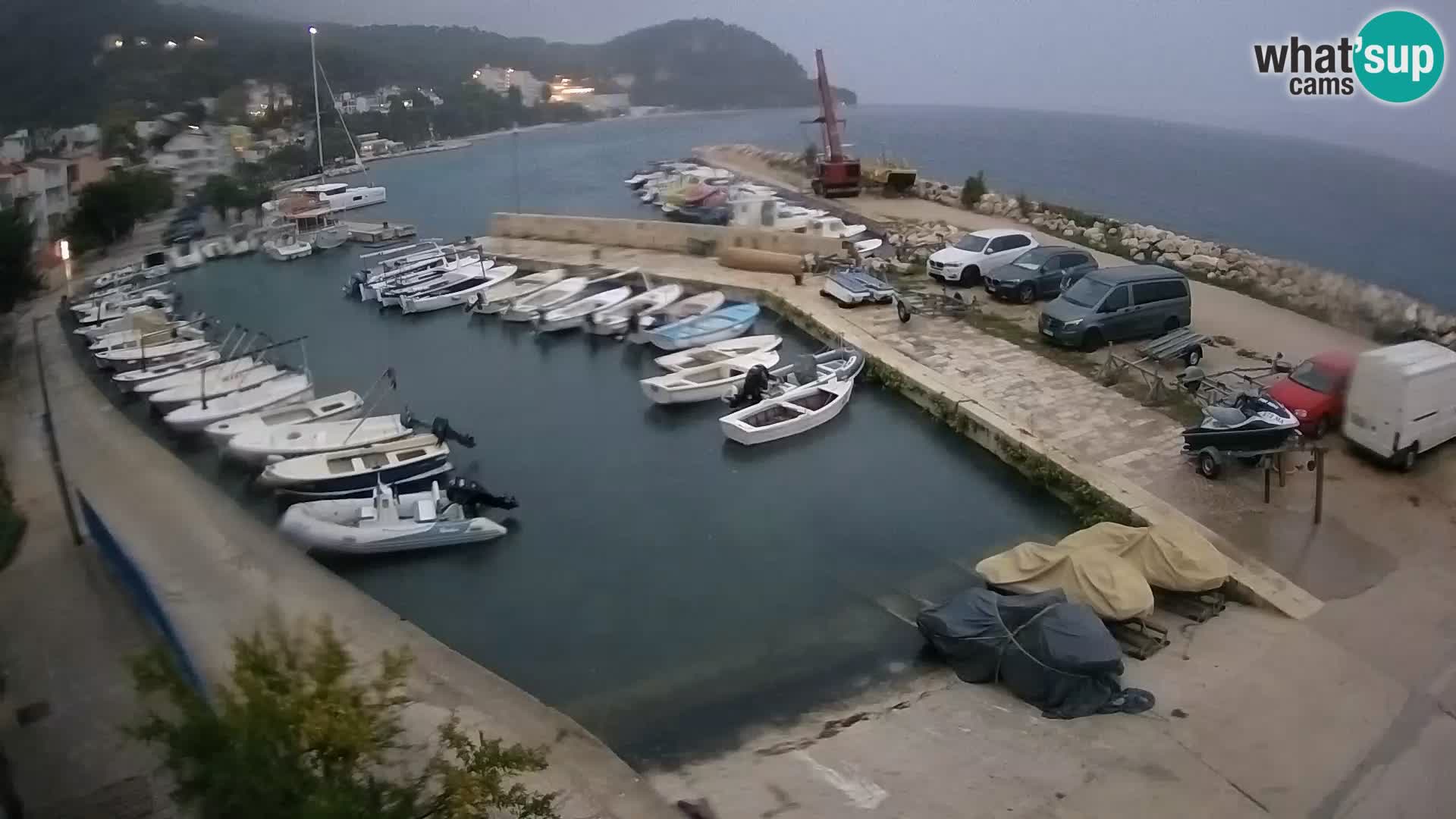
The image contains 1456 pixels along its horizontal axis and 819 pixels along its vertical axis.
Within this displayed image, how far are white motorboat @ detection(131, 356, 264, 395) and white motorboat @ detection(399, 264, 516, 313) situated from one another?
4457 mm

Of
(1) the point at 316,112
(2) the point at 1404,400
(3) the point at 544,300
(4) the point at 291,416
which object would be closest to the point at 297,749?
(2) the point at 1404,400

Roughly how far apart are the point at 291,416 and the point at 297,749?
8.84 metres

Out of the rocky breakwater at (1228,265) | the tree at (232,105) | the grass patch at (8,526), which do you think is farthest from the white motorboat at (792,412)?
the tree at (232,105)

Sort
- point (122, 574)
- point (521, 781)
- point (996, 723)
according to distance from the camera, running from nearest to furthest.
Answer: point (521, 781)
point (996, 723)
point (122, 574)

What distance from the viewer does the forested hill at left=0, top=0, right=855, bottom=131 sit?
25953 mm

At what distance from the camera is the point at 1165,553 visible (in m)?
6.98

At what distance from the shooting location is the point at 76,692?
621 centimetres

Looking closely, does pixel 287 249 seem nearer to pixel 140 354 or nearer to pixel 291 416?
pixel 140 354

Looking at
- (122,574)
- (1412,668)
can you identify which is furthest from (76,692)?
(1412,668)

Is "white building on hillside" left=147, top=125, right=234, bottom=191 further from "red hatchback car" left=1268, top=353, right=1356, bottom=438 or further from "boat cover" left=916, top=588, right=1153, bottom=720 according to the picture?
"red hatchback car" left=1268, top=353, right=1356, bottom=438

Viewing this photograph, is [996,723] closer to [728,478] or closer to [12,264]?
[728,478]

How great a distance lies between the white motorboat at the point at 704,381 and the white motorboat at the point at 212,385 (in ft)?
16.4

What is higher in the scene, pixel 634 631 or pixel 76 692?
pixel 76 692

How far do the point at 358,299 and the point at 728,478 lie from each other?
11.6 metres
